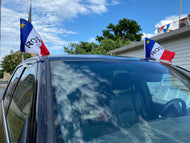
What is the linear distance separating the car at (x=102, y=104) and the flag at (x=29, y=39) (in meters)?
1.14

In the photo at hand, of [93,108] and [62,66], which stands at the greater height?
[62,66]

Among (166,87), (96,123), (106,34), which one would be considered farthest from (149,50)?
(106,34)

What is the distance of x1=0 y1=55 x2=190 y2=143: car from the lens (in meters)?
0.94

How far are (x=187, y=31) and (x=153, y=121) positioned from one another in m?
5.56

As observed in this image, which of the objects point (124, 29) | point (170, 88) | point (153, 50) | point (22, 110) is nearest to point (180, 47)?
point (153, 50)

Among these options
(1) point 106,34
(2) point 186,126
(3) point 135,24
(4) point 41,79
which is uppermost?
(3) point 135,24

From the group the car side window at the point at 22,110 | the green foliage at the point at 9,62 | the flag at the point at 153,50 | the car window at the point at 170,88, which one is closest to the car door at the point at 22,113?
the car side window at the point at 22,110

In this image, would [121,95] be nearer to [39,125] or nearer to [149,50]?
[39,125]

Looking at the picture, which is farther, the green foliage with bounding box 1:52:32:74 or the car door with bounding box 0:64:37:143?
the green foliage with bounding box 1:52:32:74

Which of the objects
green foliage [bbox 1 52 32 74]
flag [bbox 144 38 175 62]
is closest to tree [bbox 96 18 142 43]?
green foliage [bbox 1 52 32 74]

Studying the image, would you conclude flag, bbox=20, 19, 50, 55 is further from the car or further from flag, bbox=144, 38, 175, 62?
flag, bbox=144, 38, 175, 62

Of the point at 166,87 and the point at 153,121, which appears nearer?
the point at 153,121

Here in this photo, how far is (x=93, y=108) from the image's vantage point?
110 centimetres

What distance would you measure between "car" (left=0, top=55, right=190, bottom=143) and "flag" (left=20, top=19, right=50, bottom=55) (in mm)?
1142
